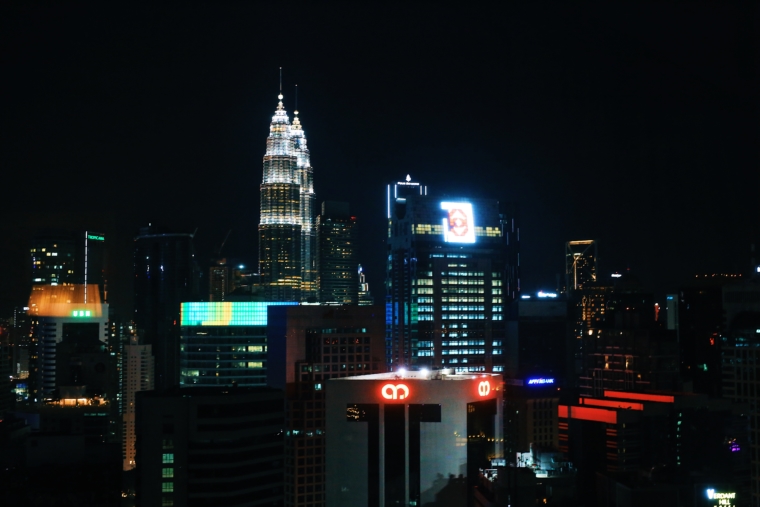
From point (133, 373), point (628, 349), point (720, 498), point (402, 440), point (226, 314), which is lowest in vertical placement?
point (720, 498)

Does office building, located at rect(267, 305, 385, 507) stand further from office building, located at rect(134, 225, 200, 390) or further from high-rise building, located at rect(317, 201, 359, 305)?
high-rise building, located at rect(317, 201, 359, 305)

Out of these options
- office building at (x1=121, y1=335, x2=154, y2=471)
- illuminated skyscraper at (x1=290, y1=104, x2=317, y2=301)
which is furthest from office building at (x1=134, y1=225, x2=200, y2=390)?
illuminated skyscraper at (x1=290, y1=104, x2=317, y2=301)

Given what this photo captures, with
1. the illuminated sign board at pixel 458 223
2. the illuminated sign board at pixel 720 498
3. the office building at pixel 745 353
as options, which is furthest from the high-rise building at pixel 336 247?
the illuminated sign board at pixel 720 498

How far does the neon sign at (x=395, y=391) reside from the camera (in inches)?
533

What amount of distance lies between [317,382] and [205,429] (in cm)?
853

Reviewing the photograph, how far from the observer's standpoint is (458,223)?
34.0 m

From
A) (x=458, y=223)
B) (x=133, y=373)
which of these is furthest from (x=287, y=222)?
(x=133, y=373)

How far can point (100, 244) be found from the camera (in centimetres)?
2527

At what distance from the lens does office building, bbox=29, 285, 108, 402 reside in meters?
33.4

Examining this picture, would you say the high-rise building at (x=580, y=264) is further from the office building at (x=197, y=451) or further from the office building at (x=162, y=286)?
the office building at (x=197, y=451)

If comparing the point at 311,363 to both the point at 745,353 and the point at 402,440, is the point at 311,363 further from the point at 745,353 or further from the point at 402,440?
the point at 745,353

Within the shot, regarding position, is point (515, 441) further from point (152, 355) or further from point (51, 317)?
point (51, 317)

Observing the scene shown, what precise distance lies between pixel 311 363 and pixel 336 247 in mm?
16900

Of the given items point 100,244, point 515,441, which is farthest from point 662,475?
point 100,244
